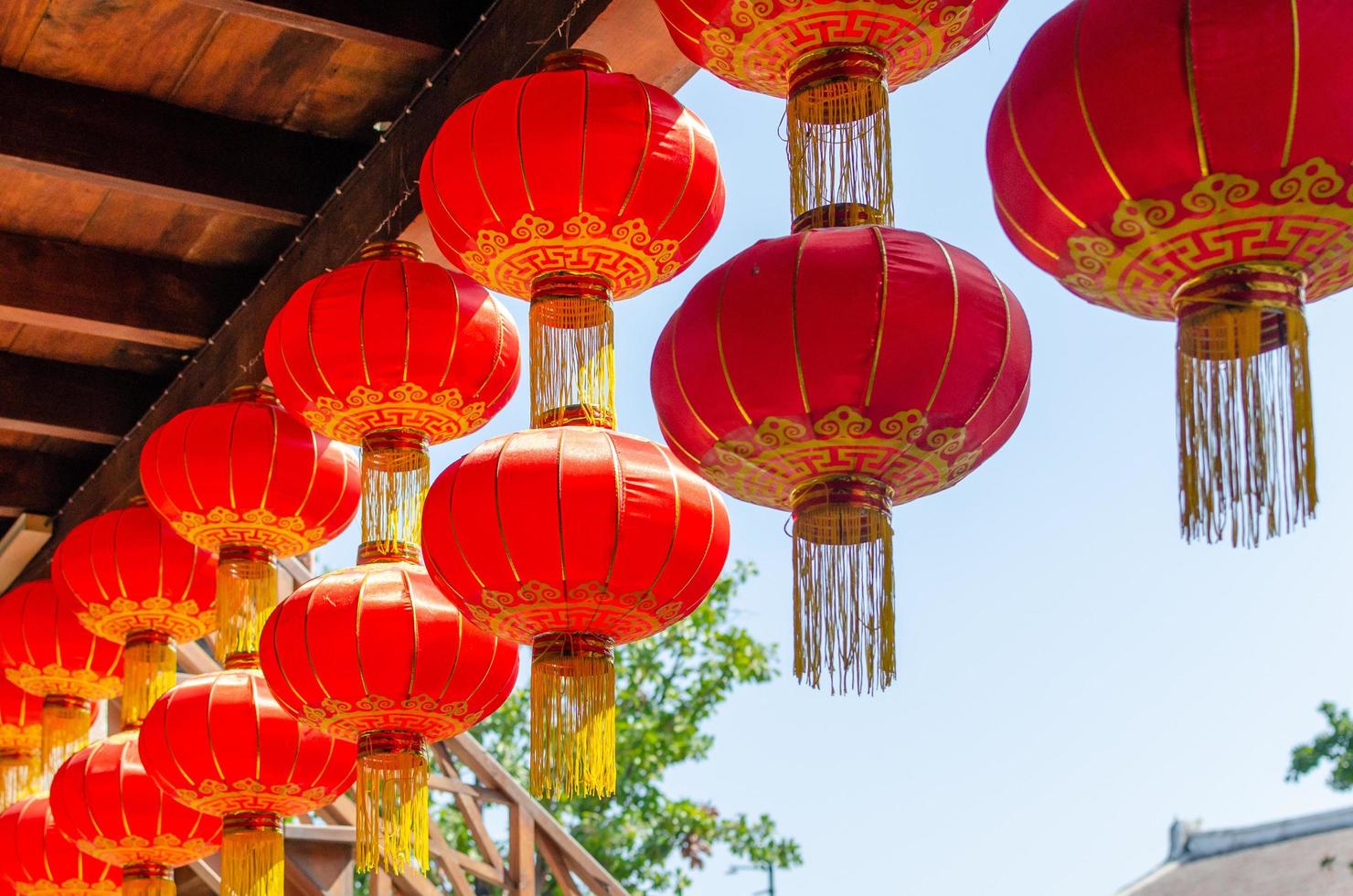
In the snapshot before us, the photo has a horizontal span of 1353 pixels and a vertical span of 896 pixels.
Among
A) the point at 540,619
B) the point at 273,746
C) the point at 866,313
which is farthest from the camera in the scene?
the point at 273,746

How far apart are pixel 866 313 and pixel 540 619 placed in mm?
903

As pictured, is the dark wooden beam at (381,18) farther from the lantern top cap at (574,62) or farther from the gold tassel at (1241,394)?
the gold tassel at (1241,394)

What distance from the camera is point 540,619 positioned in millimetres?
2955

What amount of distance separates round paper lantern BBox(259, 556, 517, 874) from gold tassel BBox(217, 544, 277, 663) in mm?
683

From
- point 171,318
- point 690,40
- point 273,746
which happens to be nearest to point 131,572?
point 171,318

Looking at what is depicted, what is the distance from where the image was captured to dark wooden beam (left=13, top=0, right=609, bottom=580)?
11.7ft

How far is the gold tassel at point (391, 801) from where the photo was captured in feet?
11.2

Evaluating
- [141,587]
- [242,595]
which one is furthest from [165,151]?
[141,587]

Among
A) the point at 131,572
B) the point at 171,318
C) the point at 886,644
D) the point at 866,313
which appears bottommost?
the point at 886,644

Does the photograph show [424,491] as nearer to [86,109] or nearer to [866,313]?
[86,109]

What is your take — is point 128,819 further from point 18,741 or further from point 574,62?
point 574,62

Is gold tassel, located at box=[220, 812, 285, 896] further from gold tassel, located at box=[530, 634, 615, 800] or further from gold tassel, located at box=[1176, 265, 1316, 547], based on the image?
gold tassel, located at box=[1176, 265, 1316, 547]

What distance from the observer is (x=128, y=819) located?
4500 millimetres

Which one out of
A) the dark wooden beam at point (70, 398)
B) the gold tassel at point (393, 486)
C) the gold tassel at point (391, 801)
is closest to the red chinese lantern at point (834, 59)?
the gold tassel at point (393, 486)
